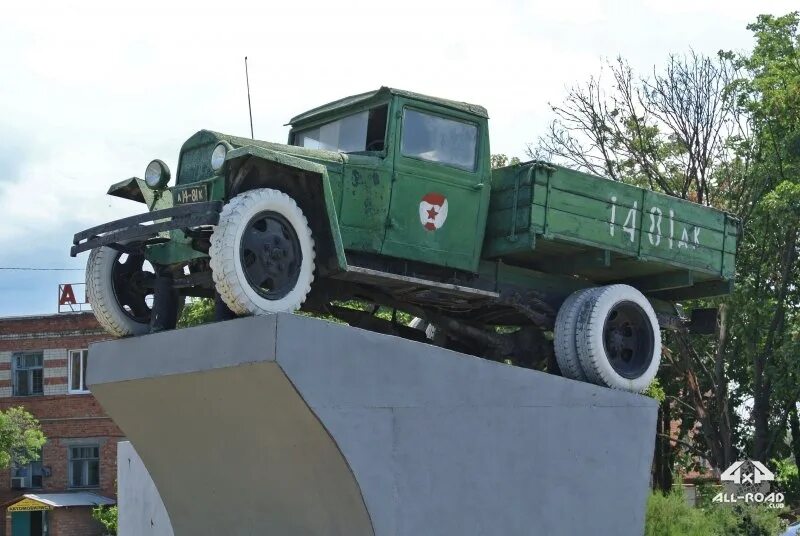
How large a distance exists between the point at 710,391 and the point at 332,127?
1712 cm

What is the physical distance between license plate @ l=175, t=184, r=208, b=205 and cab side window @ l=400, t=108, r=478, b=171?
1.61 meters

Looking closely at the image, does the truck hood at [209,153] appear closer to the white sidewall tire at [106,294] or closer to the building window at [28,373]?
the white sidewall tire at [106,294]

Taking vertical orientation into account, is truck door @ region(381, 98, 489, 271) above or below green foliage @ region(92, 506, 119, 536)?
above

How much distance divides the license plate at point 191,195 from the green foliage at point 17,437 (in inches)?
755

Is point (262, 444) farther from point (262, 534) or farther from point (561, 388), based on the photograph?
point (561, 388)

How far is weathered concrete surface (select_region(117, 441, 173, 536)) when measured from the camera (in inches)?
459

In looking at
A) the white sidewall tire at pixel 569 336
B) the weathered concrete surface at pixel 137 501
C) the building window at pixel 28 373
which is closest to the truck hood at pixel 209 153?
the white sidewall tire at pixel 569 336

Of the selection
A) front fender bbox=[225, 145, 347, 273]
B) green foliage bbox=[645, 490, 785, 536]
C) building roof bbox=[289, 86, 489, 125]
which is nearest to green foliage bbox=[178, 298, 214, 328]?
green foliage bbox=[645, 490, 785, 536]

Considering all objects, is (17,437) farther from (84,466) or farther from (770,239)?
(770,239)

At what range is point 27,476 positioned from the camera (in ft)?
102

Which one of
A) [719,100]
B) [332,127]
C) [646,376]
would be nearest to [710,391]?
[719,100]

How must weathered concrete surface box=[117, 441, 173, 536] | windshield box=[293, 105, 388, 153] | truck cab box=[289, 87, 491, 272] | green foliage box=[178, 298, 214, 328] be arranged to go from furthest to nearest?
green foliage box=[178, 298, 214, 328], weathered concrete surface box=[117, 441, 173, 536], windshield box=[293, 105, 388, 153], truck cab box=[289, 87, 491, 272]

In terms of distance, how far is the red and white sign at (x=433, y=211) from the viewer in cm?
935

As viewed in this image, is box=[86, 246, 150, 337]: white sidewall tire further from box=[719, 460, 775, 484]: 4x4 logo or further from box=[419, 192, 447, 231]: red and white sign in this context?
box=[719, 460, 775, 484]: 4x4 logo
